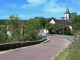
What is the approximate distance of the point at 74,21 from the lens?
95.6 m

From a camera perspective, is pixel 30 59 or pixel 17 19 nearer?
pixel 30 59

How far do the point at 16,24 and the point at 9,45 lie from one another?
23.0 metres

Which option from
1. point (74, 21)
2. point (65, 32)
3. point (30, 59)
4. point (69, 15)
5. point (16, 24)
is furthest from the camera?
point (69, 15)

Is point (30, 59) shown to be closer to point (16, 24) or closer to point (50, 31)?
point (16, 24)

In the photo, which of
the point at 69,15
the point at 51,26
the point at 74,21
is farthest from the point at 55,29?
the point at 69,15

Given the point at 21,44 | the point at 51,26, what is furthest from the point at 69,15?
the point at 21,44

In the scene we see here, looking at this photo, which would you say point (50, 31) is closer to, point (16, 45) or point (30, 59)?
point (16, 45)

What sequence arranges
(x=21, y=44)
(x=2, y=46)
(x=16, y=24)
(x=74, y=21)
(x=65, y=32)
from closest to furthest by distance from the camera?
(x=2, y=46)
(x=21, y=44)
(x=16, y=24)
(x=65, y=32)
(x=74, y=21)

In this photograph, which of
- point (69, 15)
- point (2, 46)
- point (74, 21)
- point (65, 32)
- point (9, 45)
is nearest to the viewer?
point (2, 46)

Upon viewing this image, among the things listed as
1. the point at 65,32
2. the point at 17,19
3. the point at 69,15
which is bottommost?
the point at 65,32

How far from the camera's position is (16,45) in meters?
14.7

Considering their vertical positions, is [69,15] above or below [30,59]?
above

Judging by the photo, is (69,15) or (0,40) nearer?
(0,40)

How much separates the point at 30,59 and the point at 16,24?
27.5 m
